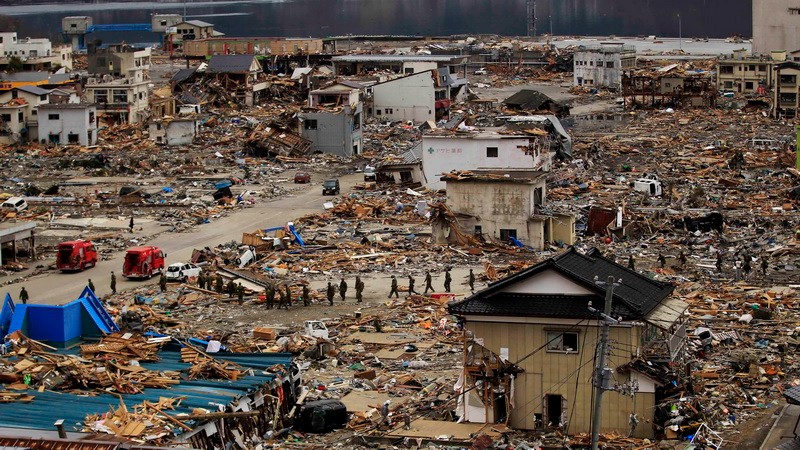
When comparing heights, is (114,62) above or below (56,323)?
above

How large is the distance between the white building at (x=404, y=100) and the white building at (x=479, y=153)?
760 inches

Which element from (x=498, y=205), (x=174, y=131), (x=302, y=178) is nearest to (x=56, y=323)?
(x=498, y=205)

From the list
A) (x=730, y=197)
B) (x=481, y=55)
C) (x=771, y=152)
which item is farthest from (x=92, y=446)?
(x=481, y=55)

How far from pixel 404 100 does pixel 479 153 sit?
22.0m

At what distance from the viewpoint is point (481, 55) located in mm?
89812

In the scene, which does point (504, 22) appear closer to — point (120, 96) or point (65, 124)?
point (120, 96)

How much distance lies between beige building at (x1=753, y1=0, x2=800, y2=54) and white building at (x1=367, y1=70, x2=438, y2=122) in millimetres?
29855

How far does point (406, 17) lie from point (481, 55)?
102967 millimetres

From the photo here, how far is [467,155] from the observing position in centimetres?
3884

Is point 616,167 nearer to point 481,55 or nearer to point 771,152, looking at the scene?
point 771,152

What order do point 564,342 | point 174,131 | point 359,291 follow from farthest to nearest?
point 174,131 → point 359,291 → point 564,342

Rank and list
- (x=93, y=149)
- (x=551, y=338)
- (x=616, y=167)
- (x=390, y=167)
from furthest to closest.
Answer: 1. (x=93, y=149)
2. (x=616, y=167)
3. (x=390, y=167)
4. (x=551, y=338)

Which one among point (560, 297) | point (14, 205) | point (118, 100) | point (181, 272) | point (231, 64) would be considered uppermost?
point (231, 64)

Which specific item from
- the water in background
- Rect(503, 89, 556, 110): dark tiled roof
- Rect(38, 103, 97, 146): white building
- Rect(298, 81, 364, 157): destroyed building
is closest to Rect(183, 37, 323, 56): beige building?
Rect(503, 89, 556, 110): dark tiled roof
